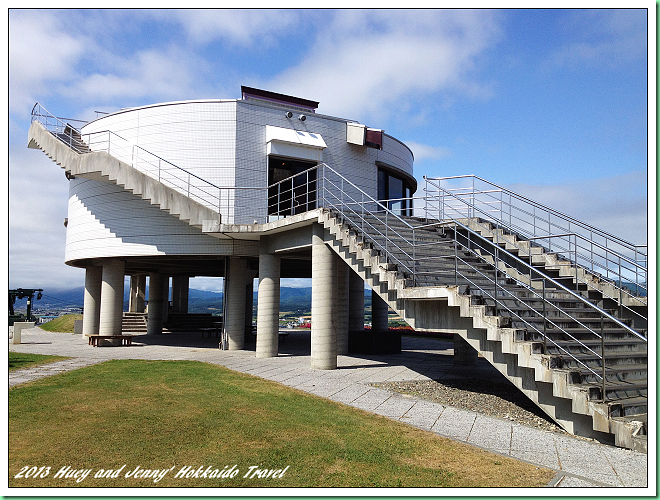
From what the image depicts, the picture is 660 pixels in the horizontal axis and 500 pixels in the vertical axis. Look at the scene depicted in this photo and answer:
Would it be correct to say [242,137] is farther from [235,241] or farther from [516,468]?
[516,468]

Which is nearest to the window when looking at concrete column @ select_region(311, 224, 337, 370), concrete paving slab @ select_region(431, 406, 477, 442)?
concrete column @ select_region(311, 224, 337, 370)

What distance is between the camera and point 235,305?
68.5 feet

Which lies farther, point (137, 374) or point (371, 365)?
point (371, 365)

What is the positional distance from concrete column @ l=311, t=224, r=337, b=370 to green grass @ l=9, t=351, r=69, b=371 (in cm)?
850

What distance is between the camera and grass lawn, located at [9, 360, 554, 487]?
240 inches

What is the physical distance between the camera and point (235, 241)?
66.7ft

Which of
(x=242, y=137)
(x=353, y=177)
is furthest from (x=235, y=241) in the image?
(x=353, y=177)

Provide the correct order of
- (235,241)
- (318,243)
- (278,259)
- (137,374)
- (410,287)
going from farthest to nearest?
(235,241) → (278,259) → (318,243) → (137,374) → (410,287)

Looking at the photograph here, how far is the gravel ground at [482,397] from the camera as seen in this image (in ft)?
30.9

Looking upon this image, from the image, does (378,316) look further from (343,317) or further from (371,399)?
(371,399)

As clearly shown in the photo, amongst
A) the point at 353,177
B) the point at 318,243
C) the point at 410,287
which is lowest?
the point at 410,287

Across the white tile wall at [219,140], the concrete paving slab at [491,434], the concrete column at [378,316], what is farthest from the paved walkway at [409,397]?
the white tile wall at [219,140]

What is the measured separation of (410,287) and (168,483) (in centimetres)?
695

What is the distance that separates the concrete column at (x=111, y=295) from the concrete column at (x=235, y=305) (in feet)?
20.2
